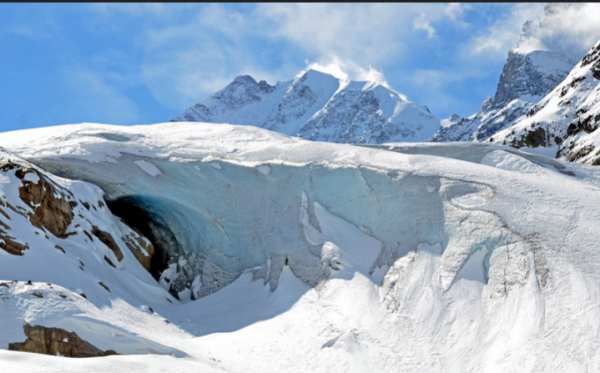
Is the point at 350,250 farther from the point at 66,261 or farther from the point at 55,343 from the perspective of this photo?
the point at 55,343

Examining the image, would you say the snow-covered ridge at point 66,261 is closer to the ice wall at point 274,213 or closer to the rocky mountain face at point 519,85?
the ice wall at point 274,213

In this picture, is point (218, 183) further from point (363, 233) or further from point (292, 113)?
point (292, 113)

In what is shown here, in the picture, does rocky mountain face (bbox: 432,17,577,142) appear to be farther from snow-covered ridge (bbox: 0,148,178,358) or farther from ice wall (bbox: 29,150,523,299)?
snow-covered ridge (bbox: 0,148,178,358)

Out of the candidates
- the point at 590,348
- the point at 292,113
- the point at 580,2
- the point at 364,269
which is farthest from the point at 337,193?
the point at 292,113

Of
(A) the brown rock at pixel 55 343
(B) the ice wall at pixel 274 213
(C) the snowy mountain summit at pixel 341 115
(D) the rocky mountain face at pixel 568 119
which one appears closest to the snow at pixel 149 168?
(B) the ice wall at pixel 274 213

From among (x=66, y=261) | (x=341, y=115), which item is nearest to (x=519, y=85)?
(x=341, y=115)

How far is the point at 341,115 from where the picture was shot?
570 feet

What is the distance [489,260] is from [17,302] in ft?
37.6

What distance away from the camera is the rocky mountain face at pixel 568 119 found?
41.3 m

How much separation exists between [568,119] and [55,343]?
173 ft

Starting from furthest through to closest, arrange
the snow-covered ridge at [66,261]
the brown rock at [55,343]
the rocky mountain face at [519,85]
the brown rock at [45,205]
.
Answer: the rocky mountain face at [519,85] < the brown rock at [45,205] < the snow-covered ridge at [66,261] < the brown rock at [55,343]

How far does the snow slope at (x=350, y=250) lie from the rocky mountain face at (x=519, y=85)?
104802 mm

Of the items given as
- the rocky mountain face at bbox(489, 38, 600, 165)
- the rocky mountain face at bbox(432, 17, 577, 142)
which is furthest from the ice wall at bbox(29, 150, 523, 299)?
the rocky mountain face at bbox(432, 17, 577, 142)

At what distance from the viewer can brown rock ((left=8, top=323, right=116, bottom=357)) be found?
408 inches
